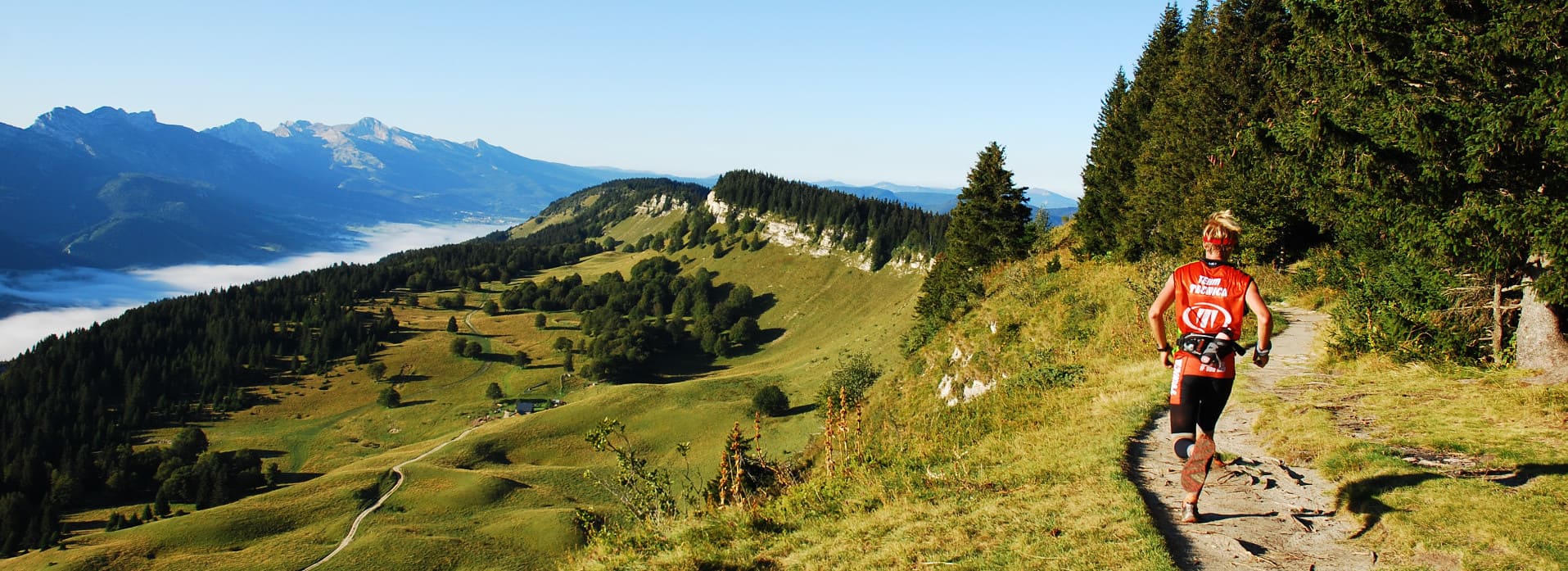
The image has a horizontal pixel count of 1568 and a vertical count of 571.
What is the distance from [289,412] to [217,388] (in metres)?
25.8

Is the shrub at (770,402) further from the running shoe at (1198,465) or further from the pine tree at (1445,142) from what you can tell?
the running shoe at (1198,465)

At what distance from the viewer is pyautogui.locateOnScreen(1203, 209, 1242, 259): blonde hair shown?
7199 millimetres

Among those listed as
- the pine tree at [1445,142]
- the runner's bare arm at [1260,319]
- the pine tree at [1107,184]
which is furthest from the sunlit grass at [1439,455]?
the pine tree at [1107,184]

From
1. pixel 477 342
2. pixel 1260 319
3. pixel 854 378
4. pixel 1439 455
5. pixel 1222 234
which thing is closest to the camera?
pixel 1260 319

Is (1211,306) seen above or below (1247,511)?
above

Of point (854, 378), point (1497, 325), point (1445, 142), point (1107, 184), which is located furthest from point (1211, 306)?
point (854, 378)

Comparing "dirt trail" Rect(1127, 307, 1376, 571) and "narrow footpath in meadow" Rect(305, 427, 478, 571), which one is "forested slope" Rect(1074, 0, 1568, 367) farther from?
"narrow footpath in meadow" Rect(305, 427, 478, 571)

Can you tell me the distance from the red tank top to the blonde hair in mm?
179

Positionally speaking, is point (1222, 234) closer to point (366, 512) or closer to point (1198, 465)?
point (1198, 465)

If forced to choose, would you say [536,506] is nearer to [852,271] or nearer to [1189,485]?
[1189,485]

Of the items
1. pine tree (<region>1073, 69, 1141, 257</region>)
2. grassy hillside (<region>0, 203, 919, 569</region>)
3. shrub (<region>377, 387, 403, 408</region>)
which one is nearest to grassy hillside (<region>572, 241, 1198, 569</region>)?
pine tree (<region>1073, 69, 1141, 257</region>)

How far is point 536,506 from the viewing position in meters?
64.5

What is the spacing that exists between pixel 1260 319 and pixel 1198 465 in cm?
157

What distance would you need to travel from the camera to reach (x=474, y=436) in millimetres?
85812
